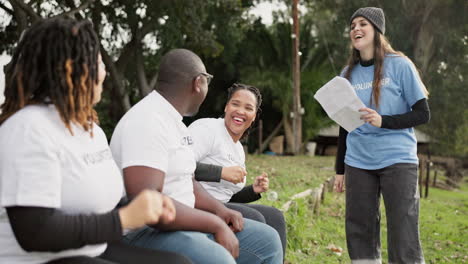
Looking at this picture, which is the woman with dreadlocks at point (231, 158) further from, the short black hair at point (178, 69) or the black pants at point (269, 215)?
the short black hair at point (178, 69)

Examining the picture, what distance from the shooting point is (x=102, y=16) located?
16.9 m

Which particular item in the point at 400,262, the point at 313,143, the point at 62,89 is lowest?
the point at 313,143

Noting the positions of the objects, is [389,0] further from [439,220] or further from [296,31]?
[439,220]

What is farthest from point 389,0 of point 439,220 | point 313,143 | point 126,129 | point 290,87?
point 126,129

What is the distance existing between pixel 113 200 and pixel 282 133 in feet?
78.8

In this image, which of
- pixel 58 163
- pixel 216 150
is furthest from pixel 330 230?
pixel 58 163

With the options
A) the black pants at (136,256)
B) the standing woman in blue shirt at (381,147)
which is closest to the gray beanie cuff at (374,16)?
the standing woman in blue shirt at (381,147)

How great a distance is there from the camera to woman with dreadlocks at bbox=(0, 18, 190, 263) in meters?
1.68

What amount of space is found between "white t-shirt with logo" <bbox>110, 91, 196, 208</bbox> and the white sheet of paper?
1.50 m

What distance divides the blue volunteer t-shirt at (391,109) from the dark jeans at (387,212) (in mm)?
68

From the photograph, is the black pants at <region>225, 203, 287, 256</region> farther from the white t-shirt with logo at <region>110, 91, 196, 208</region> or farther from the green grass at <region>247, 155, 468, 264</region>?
the green grass at <region>247, 155, 468, 264</region>

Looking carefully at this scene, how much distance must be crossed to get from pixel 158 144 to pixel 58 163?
1.78ft

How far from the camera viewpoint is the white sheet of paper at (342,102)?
3.64 meters

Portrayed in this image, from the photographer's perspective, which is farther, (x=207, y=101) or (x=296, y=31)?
(x=207, y=101)
